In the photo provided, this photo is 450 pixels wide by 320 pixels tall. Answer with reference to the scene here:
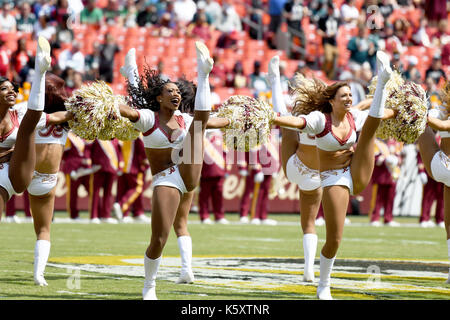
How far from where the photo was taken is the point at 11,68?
1850 cm

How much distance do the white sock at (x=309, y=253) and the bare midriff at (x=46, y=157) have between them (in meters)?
2.39

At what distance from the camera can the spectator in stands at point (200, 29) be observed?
22188 mm

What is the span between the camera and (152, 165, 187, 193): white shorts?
6.62 metres

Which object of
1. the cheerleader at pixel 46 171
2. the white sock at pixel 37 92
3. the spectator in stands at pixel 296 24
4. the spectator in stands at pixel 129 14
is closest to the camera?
the white sock at pixel 37 92

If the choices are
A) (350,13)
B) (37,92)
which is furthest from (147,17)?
(37,92)

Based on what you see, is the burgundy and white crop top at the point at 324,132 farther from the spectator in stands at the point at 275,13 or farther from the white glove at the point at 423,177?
the spectator in stands at the point at 275,13

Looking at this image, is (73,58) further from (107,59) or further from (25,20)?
(25,20)

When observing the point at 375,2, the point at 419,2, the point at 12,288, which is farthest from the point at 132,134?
the point at 419,2

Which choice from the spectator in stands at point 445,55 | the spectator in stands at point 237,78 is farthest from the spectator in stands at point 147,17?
the spectator in stands at point 445,55

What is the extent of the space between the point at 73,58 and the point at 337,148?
12911 mm

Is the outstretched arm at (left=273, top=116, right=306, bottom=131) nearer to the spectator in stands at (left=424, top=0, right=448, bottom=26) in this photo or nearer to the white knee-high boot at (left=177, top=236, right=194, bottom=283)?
the white knee-high boot at (left=177, top=236, right=194, bottom=283)

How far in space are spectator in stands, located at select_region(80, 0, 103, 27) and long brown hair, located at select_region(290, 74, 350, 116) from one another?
1455 cm

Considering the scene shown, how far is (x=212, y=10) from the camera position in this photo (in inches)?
910
